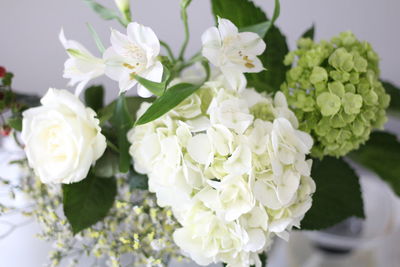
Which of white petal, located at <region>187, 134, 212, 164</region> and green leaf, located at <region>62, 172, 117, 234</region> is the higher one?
white petal, located at <region>187, 134, 212, 164</region>

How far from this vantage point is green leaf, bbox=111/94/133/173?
48 centimetres

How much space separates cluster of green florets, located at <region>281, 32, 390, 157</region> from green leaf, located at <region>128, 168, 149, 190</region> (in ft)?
0.55

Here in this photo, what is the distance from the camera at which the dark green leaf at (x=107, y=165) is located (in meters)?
0.50

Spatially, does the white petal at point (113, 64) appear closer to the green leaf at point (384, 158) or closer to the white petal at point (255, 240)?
the white petal at point (255, 240)

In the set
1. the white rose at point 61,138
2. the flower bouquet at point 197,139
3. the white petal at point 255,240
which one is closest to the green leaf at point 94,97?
the flower bouquet at point 197,139

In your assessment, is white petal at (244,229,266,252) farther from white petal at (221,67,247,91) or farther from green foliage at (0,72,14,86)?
green foliage at (0,72,14,86)

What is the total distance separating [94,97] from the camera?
555mm

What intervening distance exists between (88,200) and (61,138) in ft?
0.33

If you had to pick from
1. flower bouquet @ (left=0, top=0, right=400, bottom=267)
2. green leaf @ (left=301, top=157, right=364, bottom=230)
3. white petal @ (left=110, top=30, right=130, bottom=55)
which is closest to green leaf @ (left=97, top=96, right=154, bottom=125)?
flower bouquet @ (left=0, top=0, right=400, bottom=267)

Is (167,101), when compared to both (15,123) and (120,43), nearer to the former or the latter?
(120,43)

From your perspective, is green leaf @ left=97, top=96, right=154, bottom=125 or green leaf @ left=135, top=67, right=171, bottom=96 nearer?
green leaf @ left=135, top=67, right=171, bottom=96

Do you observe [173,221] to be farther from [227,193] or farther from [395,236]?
[395,236]

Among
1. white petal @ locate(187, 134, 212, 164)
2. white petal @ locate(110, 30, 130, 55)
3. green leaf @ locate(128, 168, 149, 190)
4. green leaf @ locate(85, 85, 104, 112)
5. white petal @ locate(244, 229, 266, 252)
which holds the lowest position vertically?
green leaf @ locate(128, 168, 149, 190)

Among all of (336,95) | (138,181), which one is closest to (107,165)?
(138,181)
